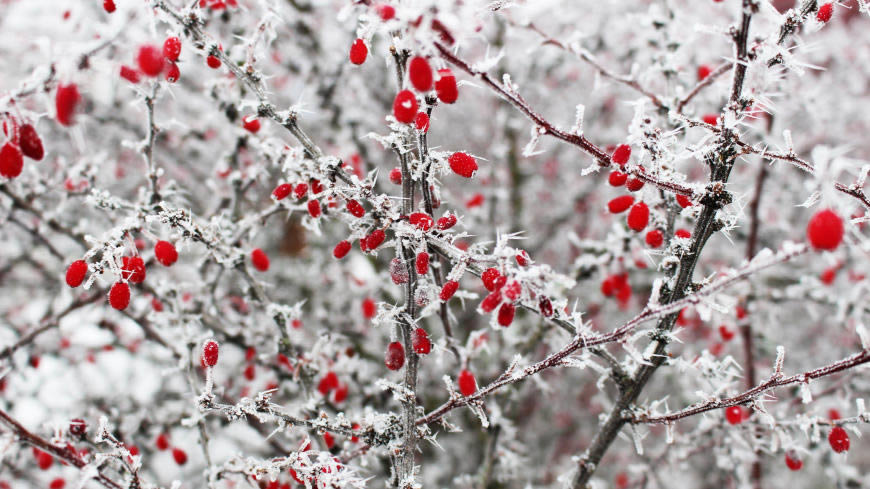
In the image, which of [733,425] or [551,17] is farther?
[551,17]

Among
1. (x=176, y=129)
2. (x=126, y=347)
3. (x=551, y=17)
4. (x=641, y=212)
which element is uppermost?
(x=551, y=17)

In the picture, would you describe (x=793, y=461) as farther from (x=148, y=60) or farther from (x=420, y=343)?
(x=148, y=60)

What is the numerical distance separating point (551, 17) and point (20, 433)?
528 centimetres

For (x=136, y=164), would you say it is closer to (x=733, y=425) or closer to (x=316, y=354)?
(x=316, y=354)

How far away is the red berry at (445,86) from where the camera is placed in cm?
142

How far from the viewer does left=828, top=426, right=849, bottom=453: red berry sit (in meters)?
1.86

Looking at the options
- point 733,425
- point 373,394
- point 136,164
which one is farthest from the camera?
point 136,164

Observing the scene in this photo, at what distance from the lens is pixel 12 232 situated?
4051 millimetres

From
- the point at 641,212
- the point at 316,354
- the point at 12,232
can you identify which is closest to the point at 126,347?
the point at 12,232

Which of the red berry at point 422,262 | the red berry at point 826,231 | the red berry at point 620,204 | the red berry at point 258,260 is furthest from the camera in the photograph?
the red berry at point 258,260

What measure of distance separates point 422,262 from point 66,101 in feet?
2.94

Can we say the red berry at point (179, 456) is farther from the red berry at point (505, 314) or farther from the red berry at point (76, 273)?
the red berry at point (505, 314)

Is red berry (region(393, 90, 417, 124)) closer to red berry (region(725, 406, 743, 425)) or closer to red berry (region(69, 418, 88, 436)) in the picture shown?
red berry (region(69, 418, 88, 436))

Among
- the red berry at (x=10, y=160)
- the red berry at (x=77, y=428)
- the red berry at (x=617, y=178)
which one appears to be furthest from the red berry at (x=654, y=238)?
the red berry at (x=77, y=428)
